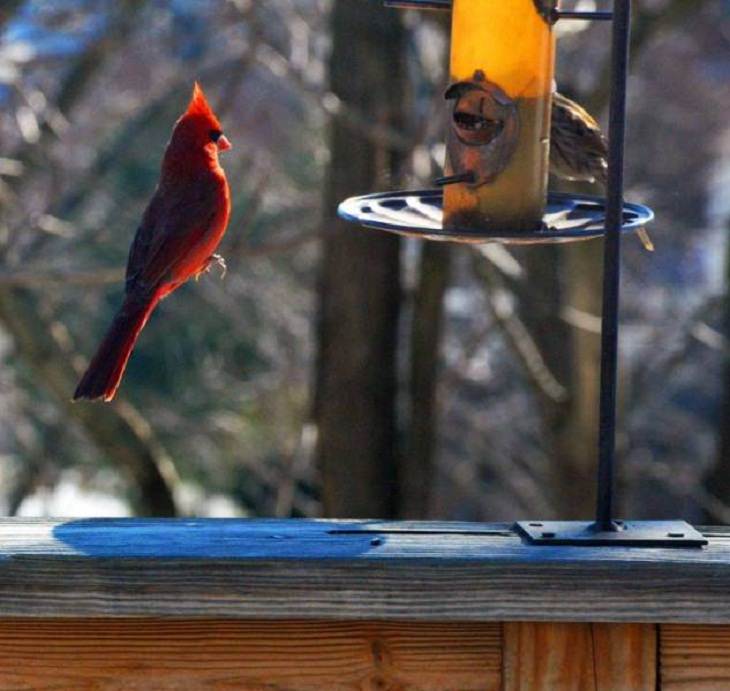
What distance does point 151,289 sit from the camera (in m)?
3.93

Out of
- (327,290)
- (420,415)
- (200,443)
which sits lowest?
(200,443)

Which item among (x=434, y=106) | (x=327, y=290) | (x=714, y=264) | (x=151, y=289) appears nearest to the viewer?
(x=151, y=289)

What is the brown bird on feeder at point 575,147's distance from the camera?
14.7ft

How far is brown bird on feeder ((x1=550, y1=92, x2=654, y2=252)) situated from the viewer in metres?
4.48

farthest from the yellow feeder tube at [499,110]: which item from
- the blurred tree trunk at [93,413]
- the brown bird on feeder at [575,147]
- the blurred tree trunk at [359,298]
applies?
the blurred tree trunk at [93,413]

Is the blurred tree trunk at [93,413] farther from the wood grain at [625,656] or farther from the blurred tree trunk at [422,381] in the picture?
the wood grain at [625,656]

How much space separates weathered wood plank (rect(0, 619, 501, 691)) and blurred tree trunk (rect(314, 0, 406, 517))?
177 inches

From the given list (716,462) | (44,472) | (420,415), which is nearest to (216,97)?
(44,472)

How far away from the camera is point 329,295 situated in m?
6.87

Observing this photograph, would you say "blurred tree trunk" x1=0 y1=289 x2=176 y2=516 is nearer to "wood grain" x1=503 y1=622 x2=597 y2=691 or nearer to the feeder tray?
the feeder tray

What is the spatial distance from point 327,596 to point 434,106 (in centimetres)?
454

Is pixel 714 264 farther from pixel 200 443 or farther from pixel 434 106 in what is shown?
pixel 434 106

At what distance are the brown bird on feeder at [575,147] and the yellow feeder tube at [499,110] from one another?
1002 millimetres

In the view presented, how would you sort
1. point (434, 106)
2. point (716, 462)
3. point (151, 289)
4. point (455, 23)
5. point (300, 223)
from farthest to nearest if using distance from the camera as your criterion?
point (300, 223)
point (716, 462)
point (434, 106)
point (151, 289)
point (455, 23)
